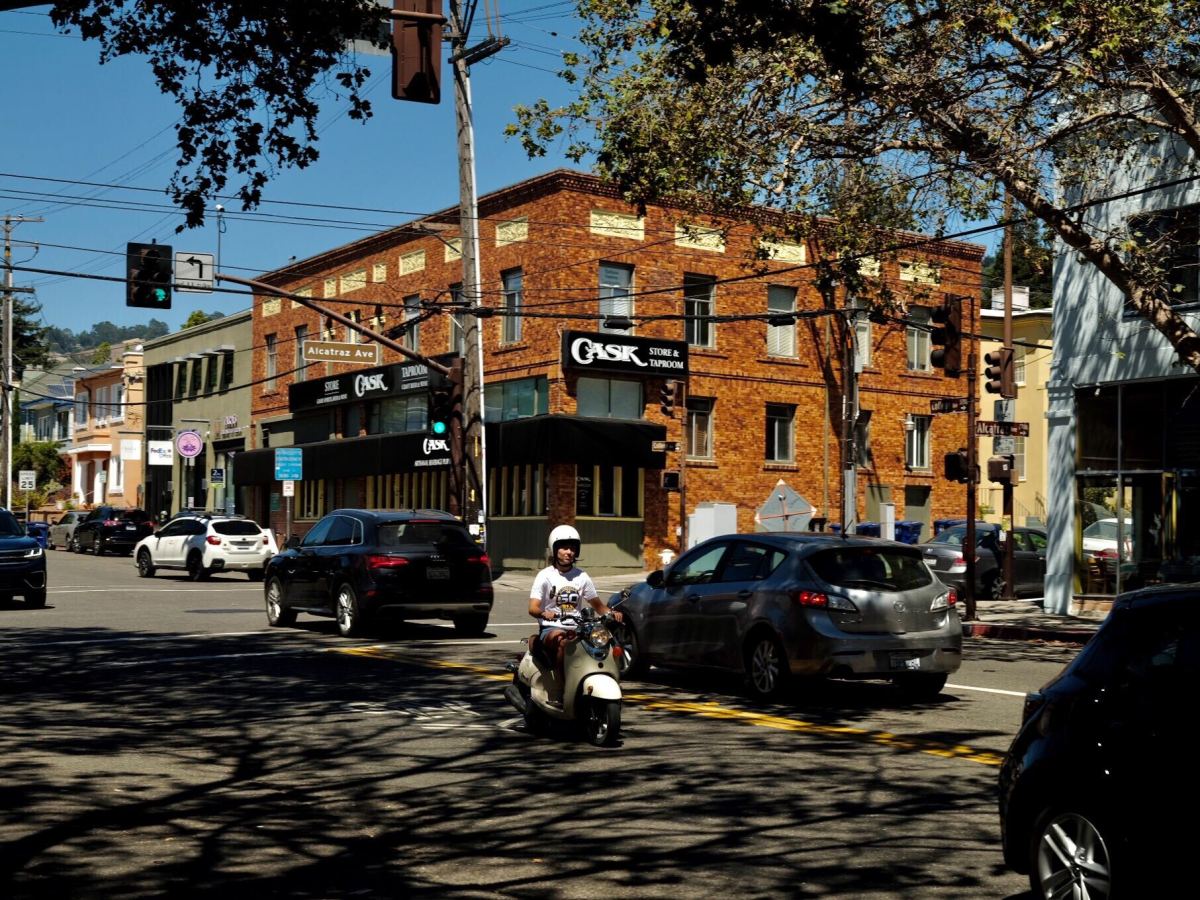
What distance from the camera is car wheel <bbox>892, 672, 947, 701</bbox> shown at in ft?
46.2

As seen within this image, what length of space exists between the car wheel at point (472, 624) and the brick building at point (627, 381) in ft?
50.8

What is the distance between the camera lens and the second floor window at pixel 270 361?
5900 centimetres

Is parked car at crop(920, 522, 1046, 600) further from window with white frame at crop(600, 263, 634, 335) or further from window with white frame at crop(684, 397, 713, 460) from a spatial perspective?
window with white frame at crop(600, 263, 634, 335)

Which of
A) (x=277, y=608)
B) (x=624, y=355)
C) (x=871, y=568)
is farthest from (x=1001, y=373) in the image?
(x=624, y=355)

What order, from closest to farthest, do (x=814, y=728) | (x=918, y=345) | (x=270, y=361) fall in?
(x=814, y=728), (x=918, y=345), (x=270, y=361)

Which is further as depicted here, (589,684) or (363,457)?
(363,457)

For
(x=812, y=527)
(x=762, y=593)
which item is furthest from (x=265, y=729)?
(x=812, y=527)

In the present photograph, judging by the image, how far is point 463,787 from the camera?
9578mm

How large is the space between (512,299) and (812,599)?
98.5 ft

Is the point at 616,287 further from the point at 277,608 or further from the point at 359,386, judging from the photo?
the point at 277,608

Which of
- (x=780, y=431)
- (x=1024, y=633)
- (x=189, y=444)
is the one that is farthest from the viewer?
(x=189, y=444)

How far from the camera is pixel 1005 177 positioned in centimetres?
1928

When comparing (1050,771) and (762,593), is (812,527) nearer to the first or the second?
(762,593)

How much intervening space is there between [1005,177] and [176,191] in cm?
1060
